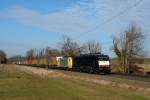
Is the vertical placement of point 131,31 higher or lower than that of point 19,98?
higher

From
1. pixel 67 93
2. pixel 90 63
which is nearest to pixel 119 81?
pixel 67 93

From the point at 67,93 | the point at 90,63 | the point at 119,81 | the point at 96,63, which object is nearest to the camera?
the point at 67,93

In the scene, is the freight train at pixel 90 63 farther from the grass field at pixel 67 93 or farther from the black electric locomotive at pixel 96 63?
the grass field at pixel 67 93

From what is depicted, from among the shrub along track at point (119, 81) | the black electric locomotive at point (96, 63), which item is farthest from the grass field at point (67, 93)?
the black electric locomotive at point (96, 63)

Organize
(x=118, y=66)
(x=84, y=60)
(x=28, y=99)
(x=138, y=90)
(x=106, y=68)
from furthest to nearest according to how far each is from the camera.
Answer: (x=118, y=66), (x=84, y=60), (x=106, y=68), (x=138, y=90), (x=28, y=99)

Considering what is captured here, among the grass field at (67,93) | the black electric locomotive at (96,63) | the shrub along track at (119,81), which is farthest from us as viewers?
the black electric locomotive at (96,63)

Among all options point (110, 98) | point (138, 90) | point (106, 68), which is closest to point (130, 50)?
point (106, 68)

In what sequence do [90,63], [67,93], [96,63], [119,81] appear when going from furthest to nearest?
[90,63], [96,63], [119,81], [67,93]

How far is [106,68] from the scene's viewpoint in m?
58.0

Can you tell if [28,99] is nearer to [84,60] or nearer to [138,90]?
[138,90]

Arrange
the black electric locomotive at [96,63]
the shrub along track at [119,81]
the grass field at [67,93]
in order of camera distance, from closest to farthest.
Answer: the grass field at [67,93]
the shrub along track at [119,81]
the black electric locomotive at [96,63]

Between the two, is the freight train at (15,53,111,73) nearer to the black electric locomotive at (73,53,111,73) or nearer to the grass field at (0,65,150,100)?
the black electric locomotive at (73,53,111,73)

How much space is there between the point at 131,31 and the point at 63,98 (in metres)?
75.7

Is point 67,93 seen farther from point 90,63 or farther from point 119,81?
point 90,63
